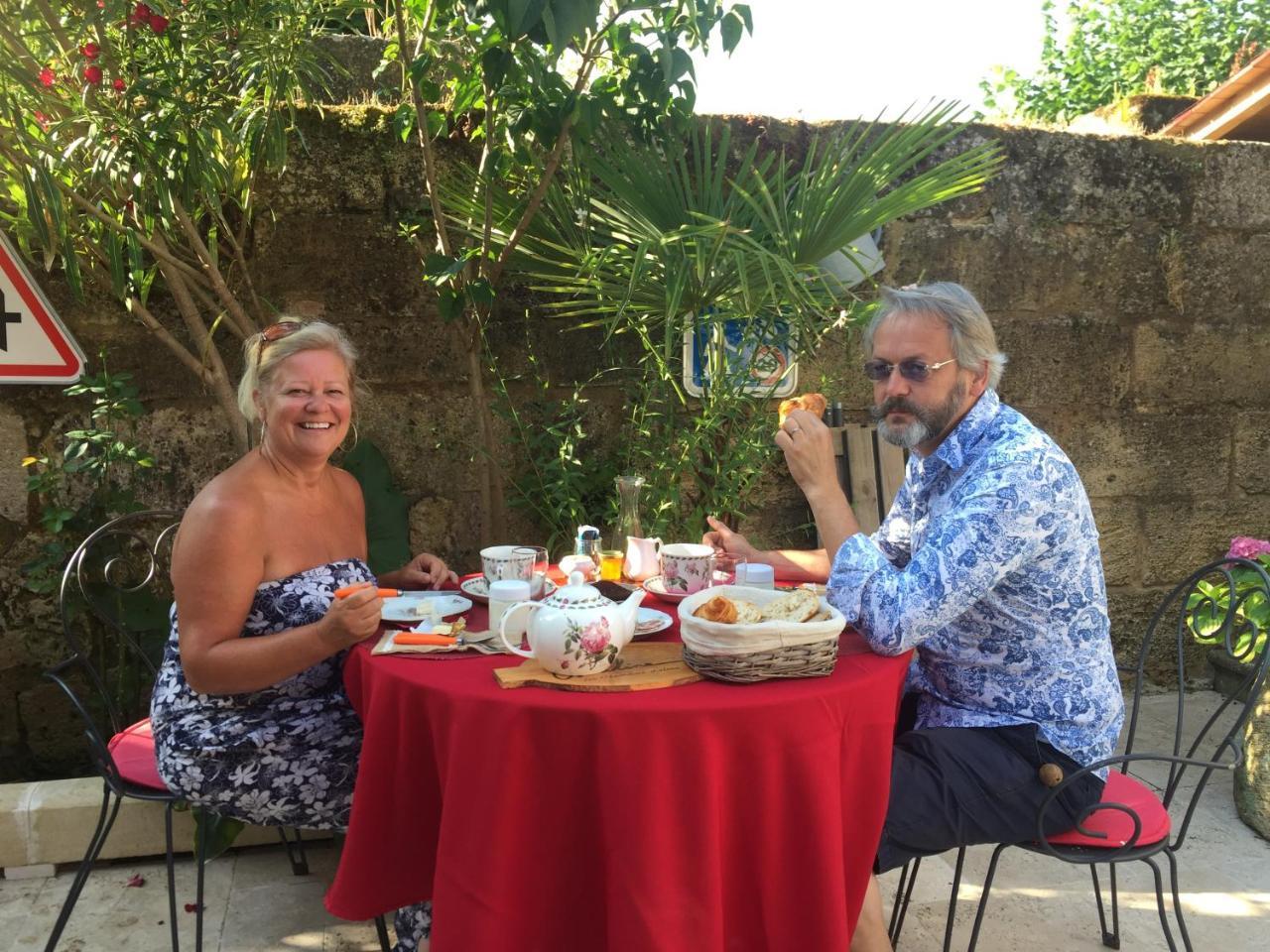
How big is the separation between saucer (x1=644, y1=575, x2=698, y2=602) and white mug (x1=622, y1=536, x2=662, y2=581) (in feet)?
0.16

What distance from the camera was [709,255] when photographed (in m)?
2.59

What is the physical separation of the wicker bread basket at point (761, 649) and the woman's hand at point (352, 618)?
554mm

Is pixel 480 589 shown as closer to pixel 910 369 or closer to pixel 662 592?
pixel 662 592

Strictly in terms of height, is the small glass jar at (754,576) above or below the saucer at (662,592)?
above

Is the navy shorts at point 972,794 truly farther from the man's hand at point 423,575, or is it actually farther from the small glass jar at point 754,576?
the man's hand at point 423,575

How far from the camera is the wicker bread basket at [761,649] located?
1.49 m

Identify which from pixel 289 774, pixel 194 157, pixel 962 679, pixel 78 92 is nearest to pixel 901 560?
pixel 962 679

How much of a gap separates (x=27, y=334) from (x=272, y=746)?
1770 millimetres

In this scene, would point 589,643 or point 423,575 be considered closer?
point 589,643

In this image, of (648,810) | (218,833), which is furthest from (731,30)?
(218,833)

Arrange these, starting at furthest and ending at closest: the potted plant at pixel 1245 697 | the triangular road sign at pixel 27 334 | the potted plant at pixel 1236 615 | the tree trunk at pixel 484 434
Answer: the potted plant at pixel 1236 615 → the tree trunk at pixel 484 434 → the triangular road sign at pixel 27 334 → the potted plant at pixel 1245 697

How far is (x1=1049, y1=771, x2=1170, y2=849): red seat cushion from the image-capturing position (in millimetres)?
1740

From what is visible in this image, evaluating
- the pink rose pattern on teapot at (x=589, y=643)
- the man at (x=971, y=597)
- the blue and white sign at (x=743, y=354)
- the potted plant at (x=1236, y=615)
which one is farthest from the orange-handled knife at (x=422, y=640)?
the potted plant at (x=1236, y=615)

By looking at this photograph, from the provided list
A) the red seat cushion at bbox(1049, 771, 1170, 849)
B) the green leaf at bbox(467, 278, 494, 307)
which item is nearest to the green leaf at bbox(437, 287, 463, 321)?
the green leaf at bbox(467, 278, 494, 307)
